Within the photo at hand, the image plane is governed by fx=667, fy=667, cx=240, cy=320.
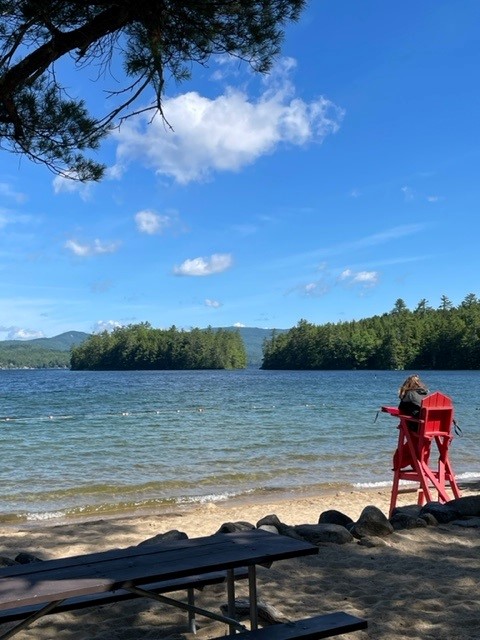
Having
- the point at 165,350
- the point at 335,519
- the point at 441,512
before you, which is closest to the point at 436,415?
the point at 441,512

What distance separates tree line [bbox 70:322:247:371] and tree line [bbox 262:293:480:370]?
34.2 feet

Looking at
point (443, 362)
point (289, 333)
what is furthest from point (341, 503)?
point (289, 333)

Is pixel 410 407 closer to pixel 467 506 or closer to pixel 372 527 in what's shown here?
pixel 467 506

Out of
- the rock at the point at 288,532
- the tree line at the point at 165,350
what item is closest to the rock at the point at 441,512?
the rock at the point at 288,532

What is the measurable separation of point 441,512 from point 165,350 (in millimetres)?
127287

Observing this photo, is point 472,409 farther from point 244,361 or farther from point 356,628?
point 244,361

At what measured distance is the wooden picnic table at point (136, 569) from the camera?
2491mm

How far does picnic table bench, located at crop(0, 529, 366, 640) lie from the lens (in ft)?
8.25

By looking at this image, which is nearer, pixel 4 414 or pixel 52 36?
pixel 52 36

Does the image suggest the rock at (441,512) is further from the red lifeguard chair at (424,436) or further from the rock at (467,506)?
the red lifeguard chair at (424,436)

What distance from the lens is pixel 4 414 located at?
96.4ft

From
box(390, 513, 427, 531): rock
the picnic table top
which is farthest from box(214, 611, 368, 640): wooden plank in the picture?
box(390, 513, 427, 531): rock

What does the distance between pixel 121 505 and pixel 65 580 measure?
7.69 m

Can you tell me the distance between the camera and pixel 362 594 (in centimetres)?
417
